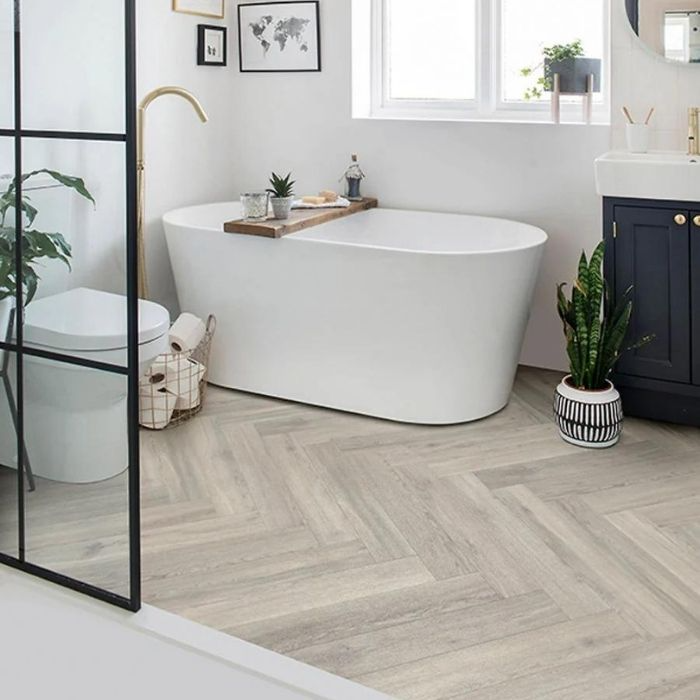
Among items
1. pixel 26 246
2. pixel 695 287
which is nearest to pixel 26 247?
pixel 26 246

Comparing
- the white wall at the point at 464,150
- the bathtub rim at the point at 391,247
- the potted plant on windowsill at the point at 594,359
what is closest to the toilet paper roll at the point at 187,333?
the bathtub rim at the point at 391,247

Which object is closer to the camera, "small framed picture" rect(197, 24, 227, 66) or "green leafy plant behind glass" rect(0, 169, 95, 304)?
"green leafy plant behind glass" rect(0, 169, 95, 304)

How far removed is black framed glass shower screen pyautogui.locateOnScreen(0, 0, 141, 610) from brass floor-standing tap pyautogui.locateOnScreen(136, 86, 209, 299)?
166 centimetres

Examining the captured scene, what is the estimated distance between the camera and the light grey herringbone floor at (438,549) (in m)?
2.18

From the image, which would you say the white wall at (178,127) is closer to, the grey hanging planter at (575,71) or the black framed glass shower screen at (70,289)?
the grey hanging planter at (575,71)

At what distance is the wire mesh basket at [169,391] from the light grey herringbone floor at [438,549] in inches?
2.8

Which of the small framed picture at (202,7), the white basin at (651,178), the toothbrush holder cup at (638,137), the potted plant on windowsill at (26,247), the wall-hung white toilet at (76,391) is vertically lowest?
the wall-hung white toilet at (76,391)

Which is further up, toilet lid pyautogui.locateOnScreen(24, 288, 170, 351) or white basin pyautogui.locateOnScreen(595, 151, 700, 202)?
white basin pyautogui.locateOnScreen(595, 151, 700, 202)

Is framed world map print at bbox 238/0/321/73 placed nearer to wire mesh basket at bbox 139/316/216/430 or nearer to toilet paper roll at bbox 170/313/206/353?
toilet paper roll at bbox 170/313/206/353

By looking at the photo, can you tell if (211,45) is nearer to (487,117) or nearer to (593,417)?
(487,117)

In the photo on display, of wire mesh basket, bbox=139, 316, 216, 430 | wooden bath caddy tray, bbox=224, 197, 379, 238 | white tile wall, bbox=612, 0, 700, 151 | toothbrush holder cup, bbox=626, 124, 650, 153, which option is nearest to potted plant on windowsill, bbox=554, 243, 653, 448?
toothbrush holder cup, bbox=626, 124, 650, 153

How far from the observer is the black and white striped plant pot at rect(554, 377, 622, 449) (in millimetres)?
3412

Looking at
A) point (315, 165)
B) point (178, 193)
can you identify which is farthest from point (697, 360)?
point (178, 193)

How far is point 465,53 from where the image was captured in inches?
175
